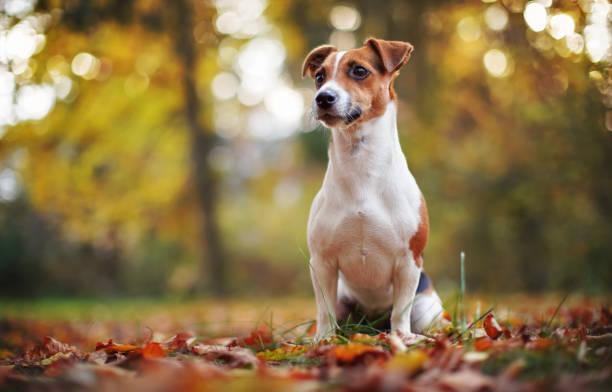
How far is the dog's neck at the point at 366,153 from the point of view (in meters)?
2.83

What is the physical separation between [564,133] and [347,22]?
5971mm

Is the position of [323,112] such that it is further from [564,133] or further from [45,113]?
[45,113]

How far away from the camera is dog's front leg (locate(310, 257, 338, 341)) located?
293 centimetres

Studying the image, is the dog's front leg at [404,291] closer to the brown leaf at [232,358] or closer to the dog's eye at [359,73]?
the brown leaf at [232,358]

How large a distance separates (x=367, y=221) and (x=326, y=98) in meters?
0.74

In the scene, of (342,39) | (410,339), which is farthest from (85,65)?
(410,339)

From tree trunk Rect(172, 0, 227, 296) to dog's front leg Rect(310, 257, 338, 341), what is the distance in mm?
8035

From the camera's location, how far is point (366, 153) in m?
2.86

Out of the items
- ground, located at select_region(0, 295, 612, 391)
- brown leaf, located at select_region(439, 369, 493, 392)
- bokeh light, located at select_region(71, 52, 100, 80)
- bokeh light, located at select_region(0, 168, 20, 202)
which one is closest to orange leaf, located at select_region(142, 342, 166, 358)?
ground, located at select_region(0, 295, 612, 391)

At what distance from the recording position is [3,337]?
426 centimetres

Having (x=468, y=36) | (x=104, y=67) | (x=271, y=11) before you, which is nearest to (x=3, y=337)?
(x=104, y=67)

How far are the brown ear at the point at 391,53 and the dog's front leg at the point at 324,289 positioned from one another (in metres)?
1.26

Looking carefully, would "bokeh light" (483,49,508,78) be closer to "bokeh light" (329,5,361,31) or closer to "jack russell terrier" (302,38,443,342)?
"bokeh light" (329,5,361,31)

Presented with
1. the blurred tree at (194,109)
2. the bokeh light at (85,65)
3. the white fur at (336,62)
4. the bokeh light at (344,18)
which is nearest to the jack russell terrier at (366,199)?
the white fur at (336,62)
